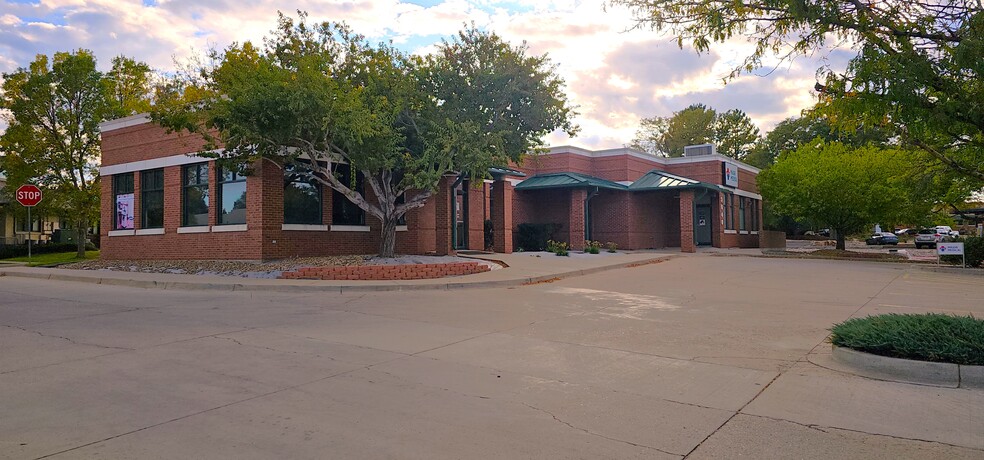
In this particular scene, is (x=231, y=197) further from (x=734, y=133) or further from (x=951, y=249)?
(x=734, y=133)

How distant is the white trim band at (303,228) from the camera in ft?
64.4

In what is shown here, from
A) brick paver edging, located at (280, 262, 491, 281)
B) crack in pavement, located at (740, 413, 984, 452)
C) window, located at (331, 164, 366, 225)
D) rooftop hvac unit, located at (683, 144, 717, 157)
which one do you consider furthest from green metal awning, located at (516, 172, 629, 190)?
crack in pavement, located at (740, 413, 984, 452)

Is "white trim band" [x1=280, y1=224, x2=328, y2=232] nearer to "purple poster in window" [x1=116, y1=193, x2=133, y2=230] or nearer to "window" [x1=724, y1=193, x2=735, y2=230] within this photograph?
"purple poster in window" [x1=116, y1=193, x2=133, y2=230]

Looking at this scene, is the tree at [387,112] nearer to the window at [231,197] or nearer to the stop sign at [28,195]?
the window at [231,197]

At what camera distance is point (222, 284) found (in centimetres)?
1488

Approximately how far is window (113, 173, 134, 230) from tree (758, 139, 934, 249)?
1082 inches

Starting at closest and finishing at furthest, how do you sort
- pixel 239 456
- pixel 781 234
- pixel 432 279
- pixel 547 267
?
pixel 239 456
pixel 432 279
pixel 547 267
pixel 781 234

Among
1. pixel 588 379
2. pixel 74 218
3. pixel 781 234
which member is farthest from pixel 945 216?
pixel 74 218

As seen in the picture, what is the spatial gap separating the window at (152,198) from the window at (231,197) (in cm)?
338

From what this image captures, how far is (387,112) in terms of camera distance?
16922mm

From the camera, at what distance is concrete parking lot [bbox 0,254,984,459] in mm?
4336

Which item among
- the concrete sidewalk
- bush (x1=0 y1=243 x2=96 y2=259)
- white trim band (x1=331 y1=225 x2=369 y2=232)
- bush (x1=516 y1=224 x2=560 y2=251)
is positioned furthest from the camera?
bush (x1=0 y1=243 x2=96 y2=259)

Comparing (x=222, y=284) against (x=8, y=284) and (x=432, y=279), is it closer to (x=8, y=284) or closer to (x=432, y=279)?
(x=432, y=279)

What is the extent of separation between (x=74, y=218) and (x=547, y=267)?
24224mm
